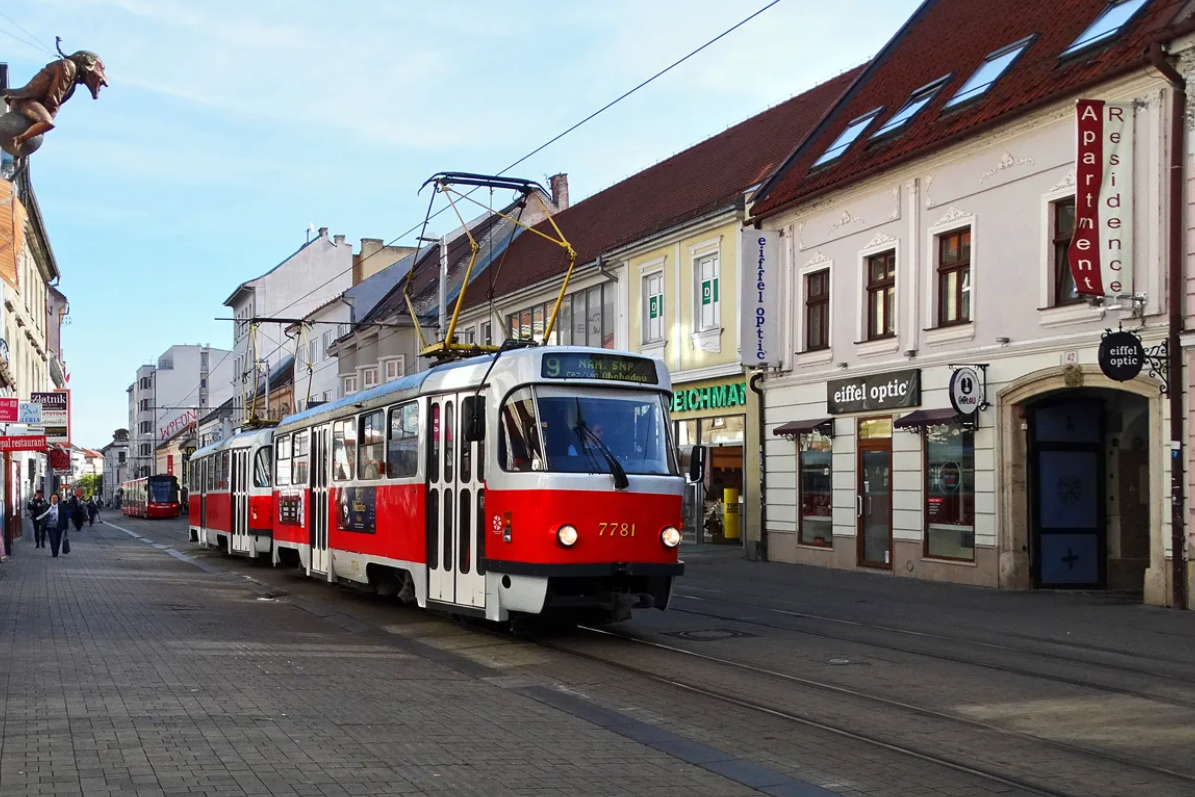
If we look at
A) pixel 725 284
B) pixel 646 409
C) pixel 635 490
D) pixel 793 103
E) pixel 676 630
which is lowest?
pixel 676 630

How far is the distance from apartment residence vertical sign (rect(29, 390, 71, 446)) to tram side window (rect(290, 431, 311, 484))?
10.3 metres

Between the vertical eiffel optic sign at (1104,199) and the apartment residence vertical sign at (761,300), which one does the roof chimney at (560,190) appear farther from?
the vertical eiffel optic sign at (1104,199)

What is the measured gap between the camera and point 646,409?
13.4 metres

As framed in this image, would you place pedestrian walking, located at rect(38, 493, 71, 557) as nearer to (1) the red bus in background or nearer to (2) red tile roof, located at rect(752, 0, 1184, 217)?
(2) red tile roof, located at rect(752, 0, 1184, 217)

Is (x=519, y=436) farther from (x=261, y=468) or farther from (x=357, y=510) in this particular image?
(x=261, y=468)

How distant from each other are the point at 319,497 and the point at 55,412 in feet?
43.9

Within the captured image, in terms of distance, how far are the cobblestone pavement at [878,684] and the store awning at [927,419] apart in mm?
3079

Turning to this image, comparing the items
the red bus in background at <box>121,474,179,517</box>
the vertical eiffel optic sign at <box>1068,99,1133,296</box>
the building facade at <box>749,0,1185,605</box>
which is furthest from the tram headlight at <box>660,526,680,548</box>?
the red bus in background at <box>121,474,179,517</box>

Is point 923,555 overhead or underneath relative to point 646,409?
underneath

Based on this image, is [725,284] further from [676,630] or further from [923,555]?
[676,630]

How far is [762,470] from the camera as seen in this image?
26.7 m

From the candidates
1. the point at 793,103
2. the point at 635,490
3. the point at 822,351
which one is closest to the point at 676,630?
the point at 635,490

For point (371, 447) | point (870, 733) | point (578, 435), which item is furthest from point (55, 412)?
point (870, 733)

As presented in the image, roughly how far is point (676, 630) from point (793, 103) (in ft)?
69.1
